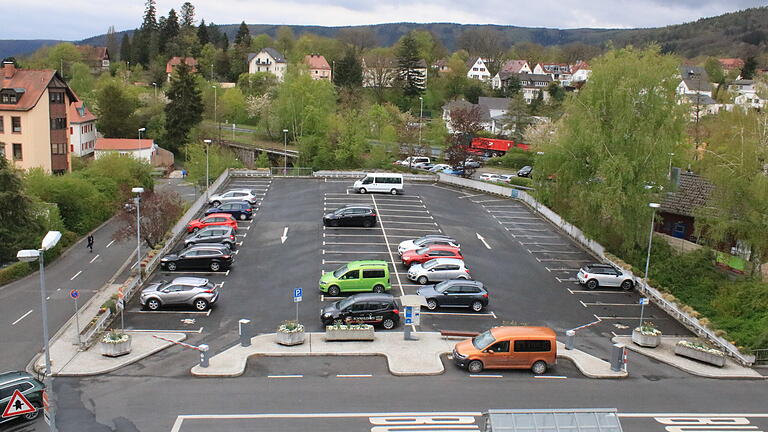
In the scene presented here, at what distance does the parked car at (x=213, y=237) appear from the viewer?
35281mm

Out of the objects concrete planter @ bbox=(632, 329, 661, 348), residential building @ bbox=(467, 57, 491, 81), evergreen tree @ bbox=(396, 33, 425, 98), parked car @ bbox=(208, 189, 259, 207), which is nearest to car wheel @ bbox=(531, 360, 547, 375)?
concrete planter @ bbox=(632, 329, 661, 348)

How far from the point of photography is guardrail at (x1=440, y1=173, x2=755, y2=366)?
26181 mm

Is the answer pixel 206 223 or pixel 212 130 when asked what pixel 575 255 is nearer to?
pixel 206 223

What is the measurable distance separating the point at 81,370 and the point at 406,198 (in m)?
31.2

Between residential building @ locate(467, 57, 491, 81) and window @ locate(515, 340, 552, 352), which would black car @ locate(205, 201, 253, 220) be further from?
residential building @ locate(467, 57, 491, 81)

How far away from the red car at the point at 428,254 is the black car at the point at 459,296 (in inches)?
195

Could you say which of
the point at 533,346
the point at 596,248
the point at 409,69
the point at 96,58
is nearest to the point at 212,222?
the point at 533,346

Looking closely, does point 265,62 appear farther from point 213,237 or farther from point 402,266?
point 402,266

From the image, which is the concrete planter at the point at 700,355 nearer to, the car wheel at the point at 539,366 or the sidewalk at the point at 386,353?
the sidewalk at the point at 386,353

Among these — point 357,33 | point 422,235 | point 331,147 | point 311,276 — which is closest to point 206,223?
point 311,276

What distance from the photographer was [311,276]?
3247 cm

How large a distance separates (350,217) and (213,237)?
8.75 metres

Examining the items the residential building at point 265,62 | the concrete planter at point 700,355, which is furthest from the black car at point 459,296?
the residential building at point 265,62

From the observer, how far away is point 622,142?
3753 cm
